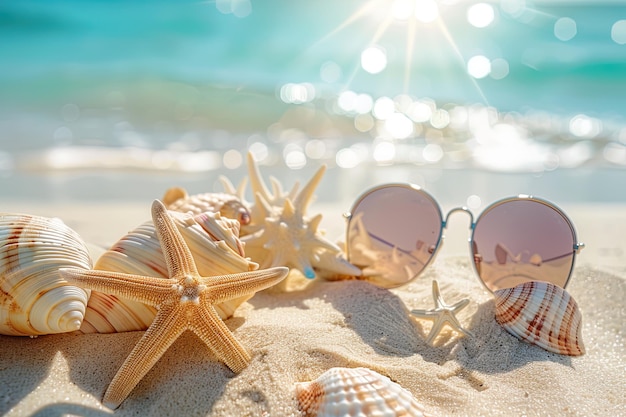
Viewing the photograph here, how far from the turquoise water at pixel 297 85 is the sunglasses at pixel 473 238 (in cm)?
415

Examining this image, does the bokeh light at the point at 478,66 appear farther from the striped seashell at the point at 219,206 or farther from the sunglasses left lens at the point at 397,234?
the striped seashell at the point at 219,206

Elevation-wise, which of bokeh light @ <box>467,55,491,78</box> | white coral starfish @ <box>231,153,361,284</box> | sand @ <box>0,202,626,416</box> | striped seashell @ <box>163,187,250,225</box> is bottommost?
sand @ <box>0,202,626,416</box>

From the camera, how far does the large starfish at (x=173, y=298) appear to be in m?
1.98

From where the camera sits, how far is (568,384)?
7.61 ft

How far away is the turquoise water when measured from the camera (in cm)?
884

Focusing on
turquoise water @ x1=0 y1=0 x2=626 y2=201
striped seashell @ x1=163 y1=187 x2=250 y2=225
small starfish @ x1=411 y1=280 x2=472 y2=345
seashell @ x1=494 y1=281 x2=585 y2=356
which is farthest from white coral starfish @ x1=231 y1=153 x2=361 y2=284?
turquoise water @ x1=0 y1=0 x2=626 y2=201

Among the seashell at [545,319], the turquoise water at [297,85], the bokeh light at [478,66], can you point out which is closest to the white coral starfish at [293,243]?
the seashell at [545,319]

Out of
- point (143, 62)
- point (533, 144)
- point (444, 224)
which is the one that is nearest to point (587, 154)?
point (533, 144)

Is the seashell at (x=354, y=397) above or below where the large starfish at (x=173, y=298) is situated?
below

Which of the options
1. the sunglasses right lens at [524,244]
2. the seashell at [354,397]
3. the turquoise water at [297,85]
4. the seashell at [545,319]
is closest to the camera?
the seashell at [354,397]

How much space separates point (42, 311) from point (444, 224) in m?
2.16

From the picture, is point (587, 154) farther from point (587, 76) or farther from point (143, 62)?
point (143, 62)

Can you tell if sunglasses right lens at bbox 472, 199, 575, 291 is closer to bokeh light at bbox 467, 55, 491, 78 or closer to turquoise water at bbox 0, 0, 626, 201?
turquoise water at bbox 0, 0, 626, 201

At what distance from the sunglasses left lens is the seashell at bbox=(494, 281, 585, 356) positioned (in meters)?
0.71
